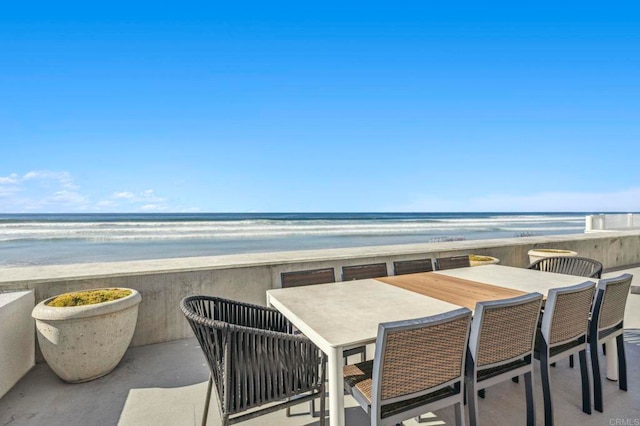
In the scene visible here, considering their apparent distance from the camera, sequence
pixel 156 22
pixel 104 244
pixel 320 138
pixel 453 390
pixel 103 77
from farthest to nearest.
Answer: pixel 320 138 → pixel 104 244 → pixel 103 77 → pixel 156 22 → pixel 453 390

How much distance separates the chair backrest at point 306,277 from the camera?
241cm

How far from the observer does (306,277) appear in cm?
248

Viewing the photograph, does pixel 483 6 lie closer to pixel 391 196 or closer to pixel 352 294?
pixel 352 294

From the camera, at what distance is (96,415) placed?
6.16 feet

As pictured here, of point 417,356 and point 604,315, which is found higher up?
point 417,356

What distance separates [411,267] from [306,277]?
43.6 inches

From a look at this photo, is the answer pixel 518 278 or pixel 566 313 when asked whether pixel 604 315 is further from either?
pixel 518 278

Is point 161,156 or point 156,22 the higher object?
point 156,22

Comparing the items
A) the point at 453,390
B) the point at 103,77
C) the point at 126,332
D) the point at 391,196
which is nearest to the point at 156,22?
the point at 103,77

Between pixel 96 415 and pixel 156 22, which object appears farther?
pixel 156 22

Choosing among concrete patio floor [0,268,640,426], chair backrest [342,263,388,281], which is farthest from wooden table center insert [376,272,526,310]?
concrete patio floor [0,268,640,426]

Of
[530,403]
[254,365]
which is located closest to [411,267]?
[530,403]

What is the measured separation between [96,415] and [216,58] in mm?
9549

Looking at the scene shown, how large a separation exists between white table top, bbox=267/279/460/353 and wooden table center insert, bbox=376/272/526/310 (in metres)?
0.11
